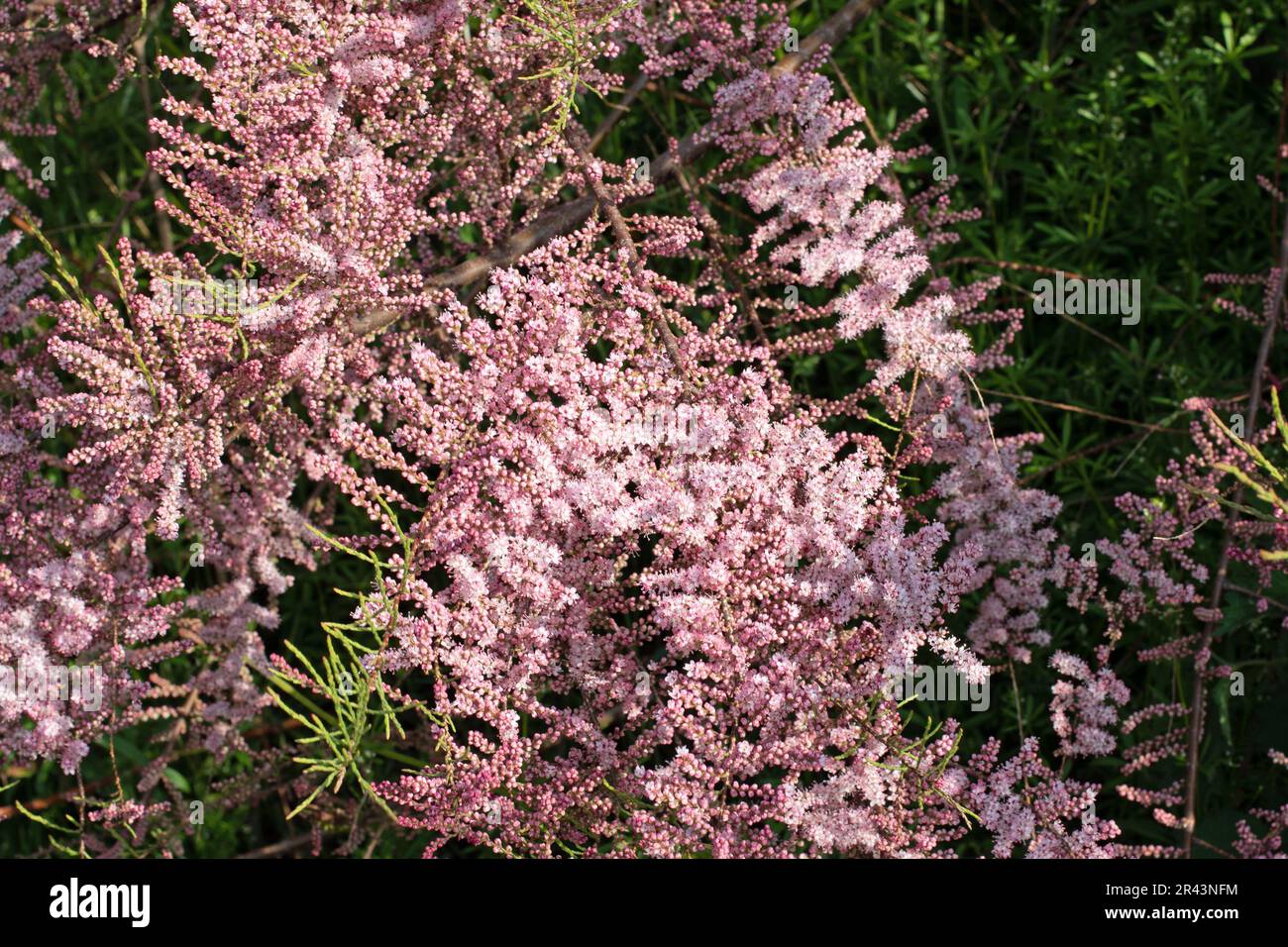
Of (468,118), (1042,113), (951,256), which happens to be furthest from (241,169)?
(1042,113)

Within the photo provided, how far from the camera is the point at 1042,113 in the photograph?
4.32 meters

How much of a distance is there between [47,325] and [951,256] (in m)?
3.09

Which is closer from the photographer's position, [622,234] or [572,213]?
[622,234]

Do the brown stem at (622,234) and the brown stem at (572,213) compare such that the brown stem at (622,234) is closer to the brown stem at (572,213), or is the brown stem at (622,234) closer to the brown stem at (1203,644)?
the brown stem at (572,213)

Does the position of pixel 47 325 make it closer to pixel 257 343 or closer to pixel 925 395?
pixel 257 343
